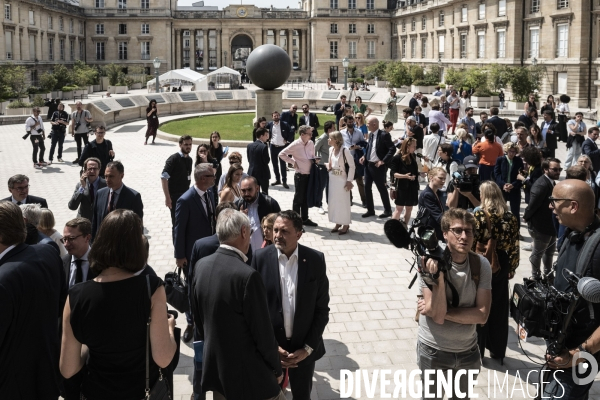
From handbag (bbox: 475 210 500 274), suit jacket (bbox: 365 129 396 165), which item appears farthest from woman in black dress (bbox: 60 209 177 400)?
suit jacket (bbox: 365 129 396 165)

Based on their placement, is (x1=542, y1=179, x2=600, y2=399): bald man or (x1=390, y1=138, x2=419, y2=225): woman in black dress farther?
(x1=390, y1=138, x2=419, y2=225): woman in black dress

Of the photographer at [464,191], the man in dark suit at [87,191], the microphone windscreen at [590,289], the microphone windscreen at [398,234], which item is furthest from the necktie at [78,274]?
the photographer at [464,191]

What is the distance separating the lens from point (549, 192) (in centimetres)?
847

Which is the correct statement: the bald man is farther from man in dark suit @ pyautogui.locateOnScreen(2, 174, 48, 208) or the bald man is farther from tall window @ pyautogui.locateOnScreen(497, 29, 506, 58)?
tall window @ pyautogui.locateOnScreen(497, 29, 506, 58)

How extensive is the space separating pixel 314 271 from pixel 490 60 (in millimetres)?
46255

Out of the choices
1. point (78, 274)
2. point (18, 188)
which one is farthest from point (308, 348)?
point (18, 188)

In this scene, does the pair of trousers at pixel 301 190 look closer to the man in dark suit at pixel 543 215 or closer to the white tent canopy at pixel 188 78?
the man in dark suit at pixel 543 215

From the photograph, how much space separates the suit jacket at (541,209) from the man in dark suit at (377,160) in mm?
4090

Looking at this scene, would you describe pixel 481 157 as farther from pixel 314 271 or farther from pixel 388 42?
pixel 388 42

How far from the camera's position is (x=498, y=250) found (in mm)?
6164

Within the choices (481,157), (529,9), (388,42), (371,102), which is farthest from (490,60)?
(481,157)

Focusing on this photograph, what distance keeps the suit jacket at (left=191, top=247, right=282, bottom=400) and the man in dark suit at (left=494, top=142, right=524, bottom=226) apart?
Answer: 27.4 ft

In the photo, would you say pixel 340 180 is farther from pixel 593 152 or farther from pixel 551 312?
pixel 551 312

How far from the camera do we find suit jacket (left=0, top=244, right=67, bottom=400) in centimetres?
378
